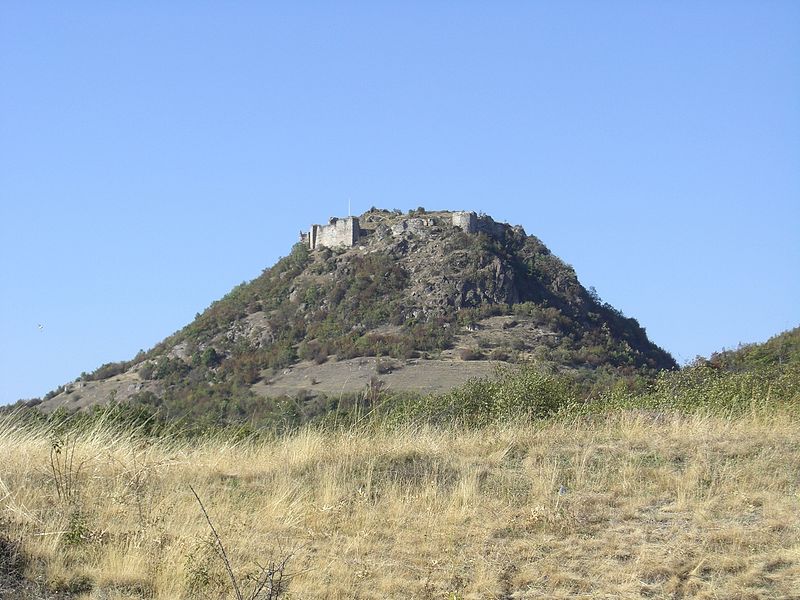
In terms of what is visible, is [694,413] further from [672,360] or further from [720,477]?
[672,360]

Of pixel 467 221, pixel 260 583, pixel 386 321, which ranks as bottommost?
pixel 260 583

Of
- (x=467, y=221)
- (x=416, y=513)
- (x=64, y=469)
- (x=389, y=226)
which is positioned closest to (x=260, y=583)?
(x=416, y=513)

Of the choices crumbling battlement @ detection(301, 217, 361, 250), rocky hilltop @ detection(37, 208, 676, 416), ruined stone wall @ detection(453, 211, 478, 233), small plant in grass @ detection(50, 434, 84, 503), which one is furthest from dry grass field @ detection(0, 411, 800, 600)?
crumbling battlement @ detection(301, 217, 361, 250)

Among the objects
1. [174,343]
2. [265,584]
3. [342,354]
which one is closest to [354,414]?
[265,584]

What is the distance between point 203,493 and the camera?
834 cm

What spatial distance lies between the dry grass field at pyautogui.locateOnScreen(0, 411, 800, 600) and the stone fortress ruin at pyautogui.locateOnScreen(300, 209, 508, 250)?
280 feet

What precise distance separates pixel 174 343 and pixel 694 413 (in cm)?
Result: 8559

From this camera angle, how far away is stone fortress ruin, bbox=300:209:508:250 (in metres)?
95.9

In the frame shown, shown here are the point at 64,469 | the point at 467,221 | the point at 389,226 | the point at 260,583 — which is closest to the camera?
the point at 260,583

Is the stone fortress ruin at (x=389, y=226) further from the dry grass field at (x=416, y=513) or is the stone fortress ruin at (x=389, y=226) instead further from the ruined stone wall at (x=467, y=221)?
the dry grass field at (x=416, y=513)

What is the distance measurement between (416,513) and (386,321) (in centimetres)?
7923

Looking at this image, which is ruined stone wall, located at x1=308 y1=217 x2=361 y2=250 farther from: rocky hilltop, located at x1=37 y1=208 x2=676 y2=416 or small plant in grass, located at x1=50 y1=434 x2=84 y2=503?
small plant in grass, located at x1=50 y1=434 x2=84 y2=503

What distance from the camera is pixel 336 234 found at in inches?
4008

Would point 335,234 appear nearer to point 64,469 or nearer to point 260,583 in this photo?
point 64,469
